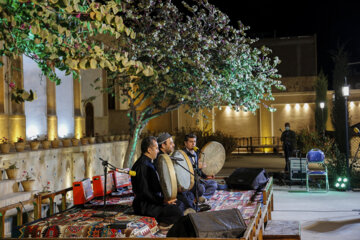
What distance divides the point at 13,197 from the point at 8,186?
0.45 meters

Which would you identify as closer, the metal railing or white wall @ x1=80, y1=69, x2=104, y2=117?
white wall @ x1=80, y1=69, x2=104, y2=117

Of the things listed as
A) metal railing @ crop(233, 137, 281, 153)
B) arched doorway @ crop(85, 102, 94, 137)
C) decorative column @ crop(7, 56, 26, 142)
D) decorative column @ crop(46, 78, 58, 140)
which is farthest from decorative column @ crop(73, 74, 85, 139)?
metal railing @ crop(233, 137, 281, 153)

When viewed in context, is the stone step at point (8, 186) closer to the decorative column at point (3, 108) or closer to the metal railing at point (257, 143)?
the decorative column at point (3, 108)

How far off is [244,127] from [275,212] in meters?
16.2

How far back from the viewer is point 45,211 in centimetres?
941

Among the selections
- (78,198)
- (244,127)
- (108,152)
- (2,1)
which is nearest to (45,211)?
(78,198)

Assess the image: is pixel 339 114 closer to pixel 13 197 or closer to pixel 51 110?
pixel 51 110

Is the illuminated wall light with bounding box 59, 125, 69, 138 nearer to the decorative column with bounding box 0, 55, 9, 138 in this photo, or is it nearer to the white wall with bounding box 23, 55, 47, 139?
the white wall with bounding box 23, 55, 47, 139

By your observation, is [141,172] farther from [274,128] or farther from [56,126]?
[274,128]

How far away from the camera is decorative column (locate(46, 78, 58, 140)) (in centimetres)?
1498

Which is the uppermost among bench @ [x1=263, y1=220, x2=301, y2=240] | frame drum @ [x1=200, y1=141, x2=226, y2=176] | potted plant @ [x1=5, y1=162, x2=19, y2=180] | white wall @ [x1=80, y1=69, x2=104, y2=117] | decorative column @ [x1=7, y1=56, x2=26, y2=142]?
white wall @ [x1=80, y1=69, x2=104, y2=117]

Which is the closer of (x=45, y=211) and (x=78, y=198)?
(x=78, y=198)

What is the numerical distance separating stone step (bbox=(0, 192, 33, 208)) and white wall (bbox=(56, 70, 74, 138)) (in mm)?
7562

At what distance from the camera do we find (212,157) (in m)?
8.40
